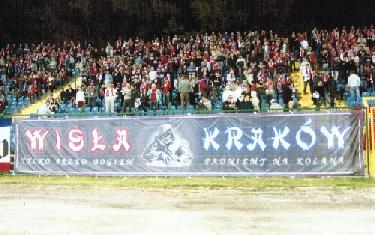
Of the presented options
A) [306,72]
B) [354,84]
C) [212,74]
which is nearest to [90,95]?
[212,74]

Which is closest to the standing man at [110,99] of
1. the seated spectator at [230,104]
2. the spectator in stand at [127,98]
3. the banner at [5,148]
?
the spectator in stand at [127,98]

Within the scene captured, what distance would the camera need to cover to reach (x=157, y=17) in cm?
4425

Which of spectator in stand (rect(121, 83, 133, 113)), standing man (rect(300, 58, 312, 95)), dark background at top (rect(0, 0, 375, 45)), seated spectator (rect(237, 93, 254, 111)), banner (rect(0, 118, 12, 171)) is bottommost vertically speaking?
banner (rect(0, 118, 12, 171))

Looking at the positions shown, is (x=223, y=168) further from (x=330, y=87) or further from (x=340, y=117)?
(x=330, y=87)

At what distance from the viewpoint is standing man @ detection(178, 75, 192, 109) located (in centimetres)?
2134

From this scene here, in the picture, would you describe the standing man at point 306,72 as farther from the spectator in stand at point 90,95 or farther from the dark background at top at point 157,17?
the dark background at top at point 157,17

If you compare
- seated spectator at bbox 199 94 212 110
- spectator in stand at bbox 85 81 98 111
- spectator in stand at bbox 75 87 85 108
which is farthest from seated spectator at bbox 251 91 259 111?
spectator in stand at bbox 75 87 85 108

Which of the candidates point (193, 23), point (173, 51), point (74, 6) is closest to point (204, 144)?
point (173, 51)

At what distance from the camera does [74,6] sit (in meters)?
49.0

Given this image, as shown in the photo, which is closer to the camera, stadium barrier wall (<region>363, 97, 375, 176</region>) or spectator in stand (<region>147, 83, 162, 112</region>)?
stadium barrier wall (<region>363, 97, 375, 176</region>)

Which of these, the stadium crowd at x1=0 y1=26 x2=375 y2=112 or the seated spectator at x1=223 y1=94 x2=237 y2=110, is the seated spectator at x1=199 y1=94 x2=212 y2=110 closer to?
the stadium crowd at x1=0 y1=26 x2=375 y2=112

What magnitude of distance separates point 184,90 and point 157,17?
2410 cm

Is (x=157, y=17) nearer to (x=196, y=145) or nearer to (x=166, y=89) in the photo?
(x=166, y=89)

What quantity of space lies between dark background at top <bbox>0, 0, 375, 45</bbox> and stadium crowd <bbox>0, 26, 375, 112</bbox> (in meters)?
14.4
